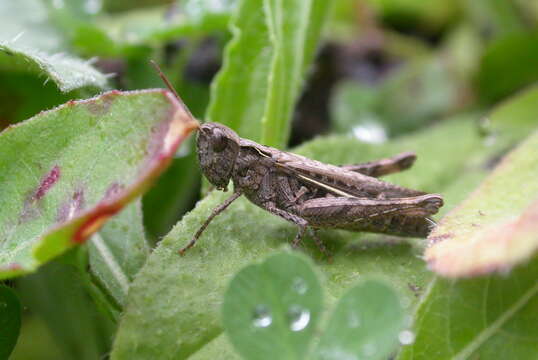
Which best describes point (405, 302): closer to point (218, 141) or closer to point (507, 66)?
point (218, 141)

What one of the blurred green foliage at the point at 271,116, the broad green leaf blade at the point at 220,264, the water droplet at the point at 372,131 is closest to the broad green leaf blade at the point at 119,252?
the blurred green foliage at the point at 271,116

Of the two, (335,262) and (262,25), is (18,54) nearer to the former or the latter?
(262,25)

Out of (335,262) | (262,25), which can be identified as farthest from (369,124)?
(335,262)

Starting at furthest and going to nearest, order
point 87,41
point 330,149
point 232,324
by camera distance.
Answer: point 87,41 < point 330,149 < point 232,324

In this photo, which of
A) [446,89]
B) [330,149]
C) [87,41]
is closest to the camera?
[330,149]

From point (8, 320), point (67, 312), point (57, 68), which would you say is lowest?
point (67, 312)

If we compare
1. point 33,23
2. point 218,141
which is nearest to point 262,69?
point 218,141
